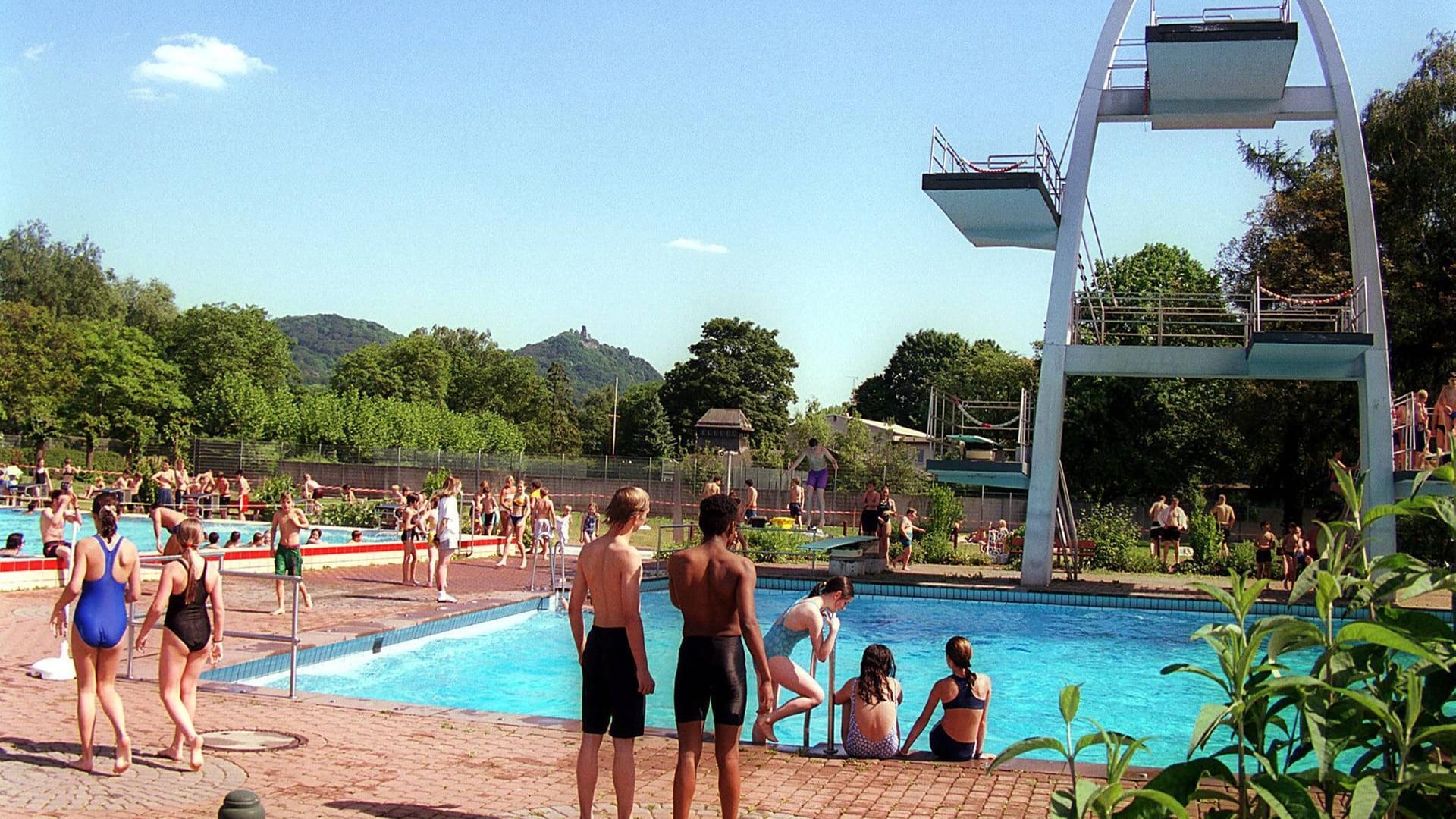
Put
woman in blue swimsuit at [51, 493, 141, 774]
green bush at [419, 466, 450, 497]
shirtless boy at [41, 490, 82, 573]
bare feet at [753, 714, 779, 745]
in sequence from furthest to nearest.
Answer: green bush at [419, 466, 450, 497]
shirtless boy at [41, 490, 82, 573]
bare feet at [753, 714, 779, 745]
woman in blue swimsuit at [51, 493, 141, 774]

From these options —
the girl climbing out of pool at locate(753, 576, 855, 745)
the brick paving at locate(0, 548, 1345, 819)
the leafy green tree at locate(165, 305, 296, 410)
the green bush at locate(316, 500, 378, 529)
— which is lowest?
the brick paving at locate(0, 548, 1345, 819)

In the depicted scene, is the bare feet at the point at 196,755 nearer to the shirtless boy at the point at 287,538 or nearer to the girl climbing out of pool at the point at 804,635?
the girl climbing out of pool at the point at 804,635

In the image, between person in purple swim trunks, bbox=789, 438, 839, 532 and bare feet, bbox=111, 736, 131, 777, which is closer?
bare feet, bbox=111, 736, 131, 777

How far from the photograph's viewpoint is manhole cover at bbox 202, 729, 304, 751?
26.6ft

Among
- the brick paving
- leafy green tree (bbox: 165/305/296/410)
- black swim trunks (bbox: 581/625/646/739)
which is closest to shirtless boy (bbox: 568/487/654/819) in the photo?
black swim trunks (bbox: 581/625/646/739)

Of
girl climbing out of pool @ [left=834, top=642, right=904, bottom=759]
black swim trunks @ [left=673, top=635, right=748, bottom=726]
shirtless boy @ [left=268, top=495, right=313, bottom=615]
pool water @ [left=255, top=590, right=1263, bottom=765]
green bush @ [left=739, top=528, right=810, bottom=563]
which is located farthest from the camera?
green bush @ [left=739, top=528, right=810, bottom=563]

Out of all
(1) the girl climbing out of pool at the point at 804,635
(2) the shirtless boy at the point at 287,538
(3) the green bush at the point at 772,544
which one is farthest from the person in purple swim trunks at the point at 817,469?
(1) the girl climbing out of pool at the point at 804,635

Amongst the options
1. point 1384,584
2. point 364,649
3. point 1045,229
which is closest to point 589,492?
point 1045,229

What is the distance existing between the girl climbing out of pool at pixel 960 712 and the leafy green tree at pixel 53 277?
7603 cm

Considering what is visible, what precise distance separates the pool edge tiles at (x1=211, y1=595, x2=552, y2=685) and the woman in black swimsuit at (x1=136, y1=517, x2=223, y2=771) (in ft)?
10.9

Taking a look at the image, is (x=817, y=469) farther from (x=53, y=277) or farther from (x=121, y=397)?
(x=53, y=277)

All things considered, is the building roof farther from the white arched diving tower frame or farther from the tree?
the white arched diving tower frame

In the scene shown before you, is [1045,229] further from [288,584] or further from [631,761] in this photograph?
[631,761]

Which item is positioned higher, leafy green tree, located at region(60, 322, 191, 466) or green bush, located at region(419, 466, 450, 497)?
leafy green tree, located at region(60, 322, 191, 466)
